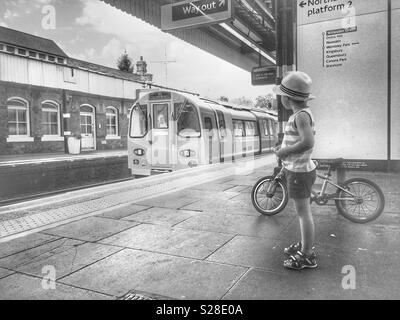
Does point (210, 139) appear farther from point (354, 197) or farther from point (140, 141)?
point (354, 197)

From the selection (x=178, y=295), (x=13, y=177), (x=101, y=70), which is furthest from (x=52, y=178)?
(x=101, y=70)

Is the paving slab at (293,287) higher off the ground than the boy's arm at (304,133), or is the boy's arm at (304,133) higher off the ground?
the boy's arm at (304,133)

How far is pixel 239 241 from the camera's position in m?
4.04

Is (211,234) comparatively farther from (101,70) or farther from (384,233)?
(101,70)

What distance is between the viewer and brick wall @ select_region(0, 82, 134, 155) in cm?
1958

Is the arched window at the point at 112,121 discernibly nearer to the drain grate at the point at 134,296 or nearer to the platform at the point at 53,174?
the platform at the point at 53,174

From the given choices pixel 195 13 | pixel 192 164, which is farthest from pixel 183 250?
pixel 192 164

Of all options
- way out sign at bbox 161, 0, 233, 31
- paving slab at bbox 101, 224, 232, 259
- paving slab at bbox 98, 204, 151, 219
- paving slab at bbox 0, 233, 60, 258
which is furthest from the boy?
way out sign at bbox 161, 0, 233, 31

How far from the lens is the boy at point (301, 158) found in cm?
320

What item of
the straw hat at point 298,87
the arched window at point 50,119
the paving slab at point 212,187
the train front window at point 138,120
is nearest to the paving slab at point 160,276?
the straw hat at point 298,87

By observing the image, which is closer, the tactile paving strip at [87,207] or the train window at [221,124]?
the tactile paving strip at [87,207]

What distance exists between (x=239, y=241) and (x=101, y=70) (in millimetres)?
25465

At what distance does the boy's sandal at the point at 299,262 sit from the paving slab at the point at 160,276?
402 mm

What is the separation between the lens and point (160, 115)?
12039mm
